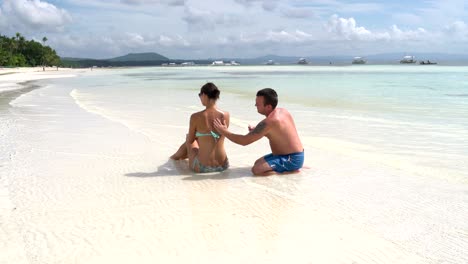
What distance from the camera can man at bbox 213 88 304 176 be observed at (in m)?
5.96

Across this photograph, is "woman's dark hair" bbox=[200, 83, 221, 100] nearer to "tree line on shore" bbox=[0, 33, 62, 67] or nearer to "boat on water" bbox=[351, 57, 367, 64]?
"tree line on shore" bbox=[0, 33, 62, 67]

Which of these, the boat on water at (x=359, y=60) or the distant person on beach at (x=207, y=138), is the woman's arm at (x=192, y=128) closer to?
the distant person on beach at (x=207, y=138)

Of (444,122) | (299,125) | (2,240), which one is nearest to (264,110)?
(2,240)

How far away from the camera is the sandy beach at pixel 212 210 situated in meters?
3.76

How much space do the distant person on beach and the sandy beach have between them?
176mm

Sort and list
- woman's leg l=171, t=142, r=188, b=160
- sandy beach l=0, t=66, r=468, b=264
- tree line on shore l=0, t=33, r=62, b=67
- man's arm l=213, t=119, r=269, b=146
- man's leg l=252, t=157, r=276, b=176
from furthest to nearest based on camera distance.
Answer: tree line on shore l=0, t=33, r=62, b=67, woman's leg l=171, t=142, r=188, b=160, man's leg l=252, t=157, r=276, b=176, man's arm l=213, t=119, r=269, b=146, sandy beach l=0, t=66, r=468, b=264

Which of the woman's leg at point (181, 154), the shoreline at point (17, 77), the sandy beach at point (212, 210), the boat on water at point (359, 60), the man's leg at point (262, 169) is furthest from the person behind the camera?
the boat on water at point (359, 60)

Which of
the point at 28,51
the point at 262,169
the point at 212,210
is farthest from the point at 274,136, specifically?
the point at 28,51

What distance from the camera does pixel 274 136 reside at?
6.06 metres

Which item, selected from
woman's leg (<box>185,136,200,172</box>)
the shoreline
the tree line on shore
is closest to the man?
woman's leg (<box>185,136,200,172</box>)

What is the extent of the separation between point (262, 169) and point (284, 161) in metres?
0.33

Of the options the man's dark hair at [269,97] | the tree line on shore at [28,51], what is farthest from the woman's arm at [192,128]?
the tree line on shore at [28,51]

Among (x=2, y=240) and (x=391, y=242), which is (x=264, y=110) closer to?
(x=391, y=242)

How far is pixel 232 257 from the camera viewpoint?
12.0 feet
